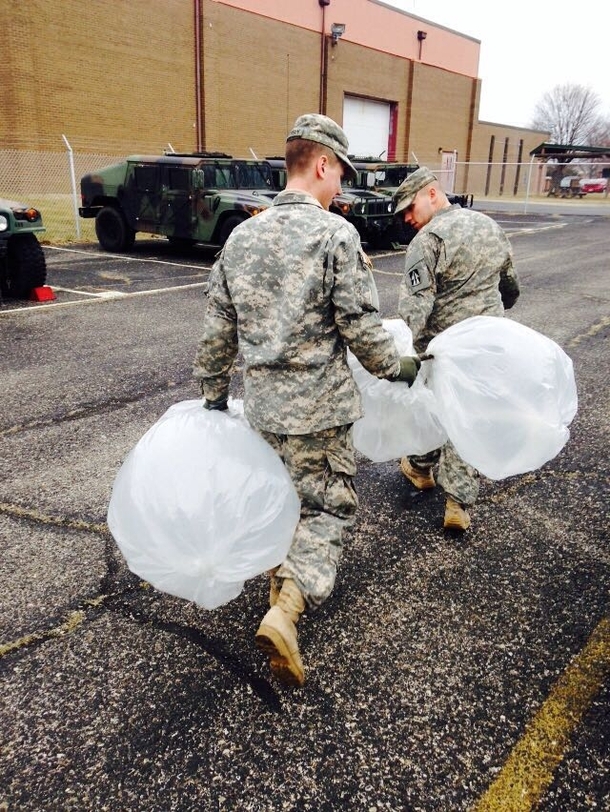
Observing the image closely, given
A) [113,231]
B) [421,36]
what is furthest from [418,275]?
[421,36]

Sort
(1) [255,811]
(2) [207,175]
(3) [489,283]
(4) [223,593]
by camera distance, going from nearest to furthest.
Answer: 1. (1) [255,811]
2. (4) [223,593]
3. (3) [489,283]
4. (2) [207,175]

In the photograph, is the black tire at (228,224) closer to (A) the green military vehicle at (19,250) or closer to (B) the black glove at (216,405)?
(A) the green military vehicle at (19,250)

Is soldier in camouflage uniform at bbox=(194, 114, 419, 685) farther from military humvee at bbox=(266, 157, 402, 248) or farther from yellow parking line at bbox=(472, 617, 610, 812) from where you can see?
military humvee at bbox=(266, 157, 402, 248)

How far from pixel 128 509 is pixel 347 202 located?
11102 mm

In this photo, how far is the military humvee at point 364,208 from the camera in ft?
40.9

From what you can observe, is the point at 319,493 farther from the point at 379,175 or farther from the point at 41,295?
the point at 379,175

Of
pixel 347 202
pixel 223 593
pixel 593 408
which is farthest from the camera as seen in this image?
pixel 347 202

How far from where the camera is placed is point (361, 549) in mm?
2975

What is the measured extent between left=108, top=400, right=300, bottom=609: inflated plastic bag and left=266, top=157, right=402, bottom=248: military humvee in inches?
422

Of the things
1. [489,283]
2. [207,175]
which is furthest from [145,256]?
[489,283]

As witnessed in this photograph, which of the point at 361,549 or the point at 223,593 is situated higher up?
the point at 223,593

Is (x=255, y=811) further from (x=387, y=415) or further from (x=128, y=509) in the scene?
(x=387, y=415)

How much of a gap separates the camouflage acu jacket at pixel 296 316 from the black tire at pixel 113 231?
11164 millimetres

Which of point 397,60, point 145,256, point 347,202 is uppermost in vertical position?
point 397,60
